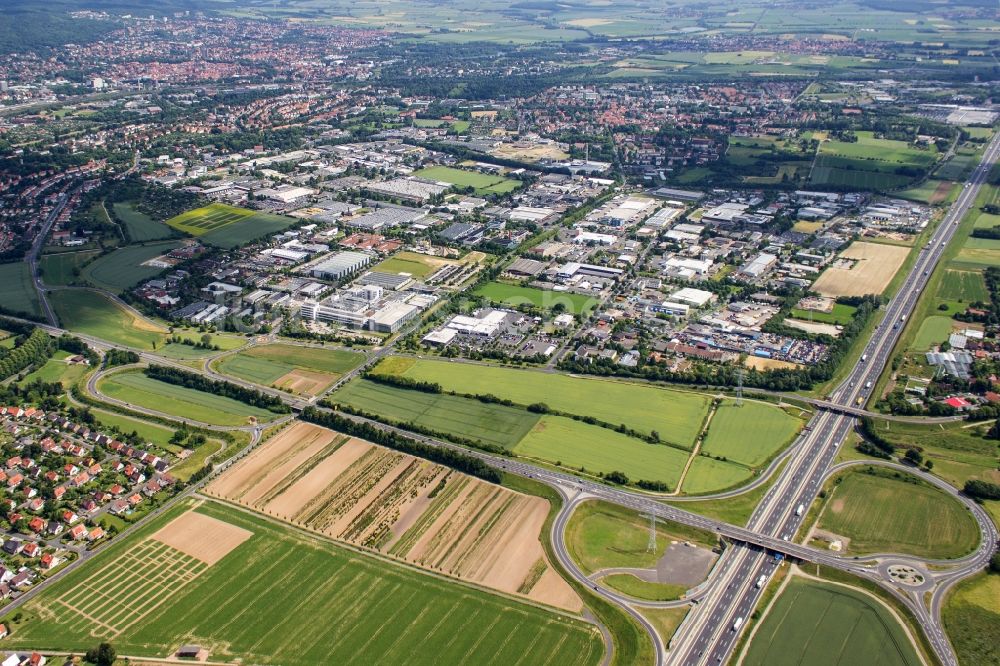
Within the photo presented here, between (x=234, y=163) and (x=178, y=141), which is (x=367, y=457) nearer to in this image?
(x=234, y=163)

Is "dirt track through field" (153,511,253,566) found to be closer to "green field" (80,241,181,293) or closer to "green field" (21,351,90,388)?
"green field" (21,351,90,388)

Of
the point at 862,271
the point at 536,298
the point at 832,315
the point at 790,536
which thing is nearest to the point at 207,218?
the point at 536,298

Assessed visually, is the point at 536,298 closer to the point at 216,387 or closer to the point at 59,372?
the point at 216,387

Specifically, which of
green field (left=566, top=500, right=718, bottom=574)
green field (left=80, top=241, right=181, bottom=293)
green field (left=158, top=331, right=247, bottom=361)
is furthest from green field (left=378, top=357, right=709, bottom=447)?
green field (left=80, top=241, right=181, bottom=293)

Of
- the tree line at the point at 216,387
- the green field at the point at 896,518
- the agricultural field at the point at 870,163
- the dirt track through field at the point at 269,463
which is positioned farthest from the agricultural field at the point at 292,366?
the agricultural field at the point at 870,163

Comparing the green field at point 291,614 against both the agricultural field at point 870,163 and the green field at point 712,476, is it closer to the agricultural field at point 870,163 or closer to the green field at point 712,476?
the green field at point 712,476

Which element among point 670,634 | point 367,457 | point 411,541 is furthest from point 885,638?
point 367,457
